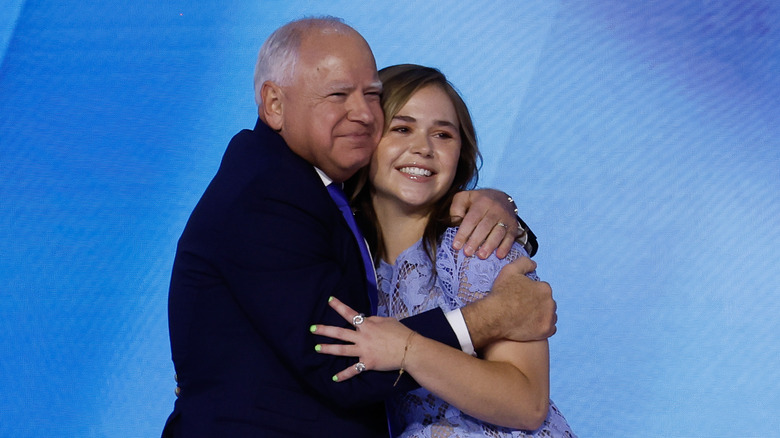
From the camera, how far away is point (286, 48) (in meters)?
1.98

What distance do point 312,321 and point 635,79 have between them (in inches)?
115

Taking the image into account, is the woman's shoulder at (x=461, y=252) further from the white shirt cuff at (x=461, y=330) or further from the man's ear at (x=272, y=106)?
the man's ear at (x=272, y=106)

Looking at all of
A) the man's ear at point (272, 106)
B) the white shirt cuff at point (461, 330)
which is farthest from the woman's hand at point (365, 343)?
the man's ear at point (272, 106)

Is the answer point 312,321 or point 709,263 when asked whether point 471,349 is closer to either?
point 312,321

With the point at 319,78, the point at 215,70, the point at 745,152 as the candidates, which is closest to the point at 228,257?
the point at 319,78

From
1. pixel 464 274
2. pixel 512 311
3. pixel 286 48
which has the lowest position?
pixel 512 311

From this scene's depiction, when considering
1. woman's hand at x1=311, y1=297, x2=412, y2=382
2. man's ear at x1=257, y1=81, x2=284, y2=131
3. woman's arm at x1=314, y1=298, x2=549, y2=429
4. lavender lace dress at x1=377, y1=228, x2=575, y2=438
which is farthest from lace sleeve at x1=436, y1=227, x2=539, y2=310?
man's ear at x1=257, y1=81, x2=284, y2=131

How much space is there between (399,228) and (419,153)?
8.5 inches

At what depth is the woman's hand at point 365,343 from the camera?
1665 millimetres

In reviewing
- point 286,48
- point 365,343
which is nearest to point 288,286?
point 365,343

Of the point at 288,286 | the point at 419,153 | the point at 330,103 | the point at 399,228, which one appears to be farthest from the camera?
the point at 399,228

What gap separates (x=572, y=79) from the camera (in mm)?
4203

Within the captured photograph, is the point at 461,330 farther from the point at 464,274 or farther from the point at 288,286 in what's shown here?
the point at 288,286

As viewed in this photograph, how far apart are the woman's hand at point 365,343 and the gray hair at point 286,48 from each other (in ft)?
1.95
